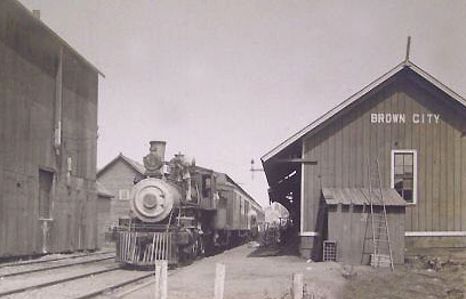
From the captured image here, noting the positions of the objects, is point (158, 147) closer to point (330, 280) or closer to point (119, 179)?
point (330, 280)

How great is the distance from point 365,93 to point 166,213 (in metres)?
7.82

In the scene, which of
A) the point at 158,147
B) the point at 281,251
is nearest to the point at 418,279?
the point at 158,147

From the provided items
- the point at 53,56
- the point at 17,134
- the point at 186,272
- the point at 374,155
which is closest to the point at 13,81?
the point at 17,134

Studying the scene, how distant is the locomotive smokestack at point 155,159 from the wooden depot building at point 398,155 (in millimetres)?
3509

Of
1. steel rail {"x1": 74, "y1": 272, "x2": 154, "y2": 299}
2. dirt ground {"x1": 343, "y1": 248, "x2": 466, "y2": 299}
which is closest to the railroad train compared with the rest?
steel rail {"x1": 74, "y1": 272, "x2": 154, "y2": 299}

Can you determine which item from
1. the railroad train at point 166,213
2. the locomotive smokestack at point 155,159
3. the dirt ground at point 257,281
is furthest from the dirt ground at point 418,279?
the locomotive smokestack at point 155,159

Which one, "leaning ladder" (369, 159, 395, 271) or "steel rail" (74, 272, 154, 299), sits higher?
"leaning ladder" (369, 159, 395, 271)

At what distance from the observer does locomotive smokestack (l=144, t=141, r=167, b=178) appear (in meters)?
22.7

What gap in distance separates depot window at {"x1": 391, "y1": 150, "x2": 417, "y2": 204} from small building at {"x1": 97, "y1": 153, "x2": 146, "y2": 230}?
3281 cm

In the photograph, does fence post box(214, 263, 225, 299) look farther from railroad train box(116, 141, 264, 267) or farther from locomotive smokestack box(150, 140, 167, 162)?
locomotive smokestack box(150, 140, 167, 162)

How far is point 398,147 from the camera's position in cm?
2338

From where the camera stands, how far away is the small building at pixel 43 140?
24.5 meters

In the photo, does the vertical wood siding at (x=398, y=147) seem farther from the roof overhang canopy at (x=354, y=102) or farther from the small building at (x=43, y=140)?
the small building at (x=43, y=140)

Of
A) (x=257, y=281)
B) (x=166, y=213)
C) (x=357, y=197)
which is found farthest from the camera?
(x=357, y=197)
